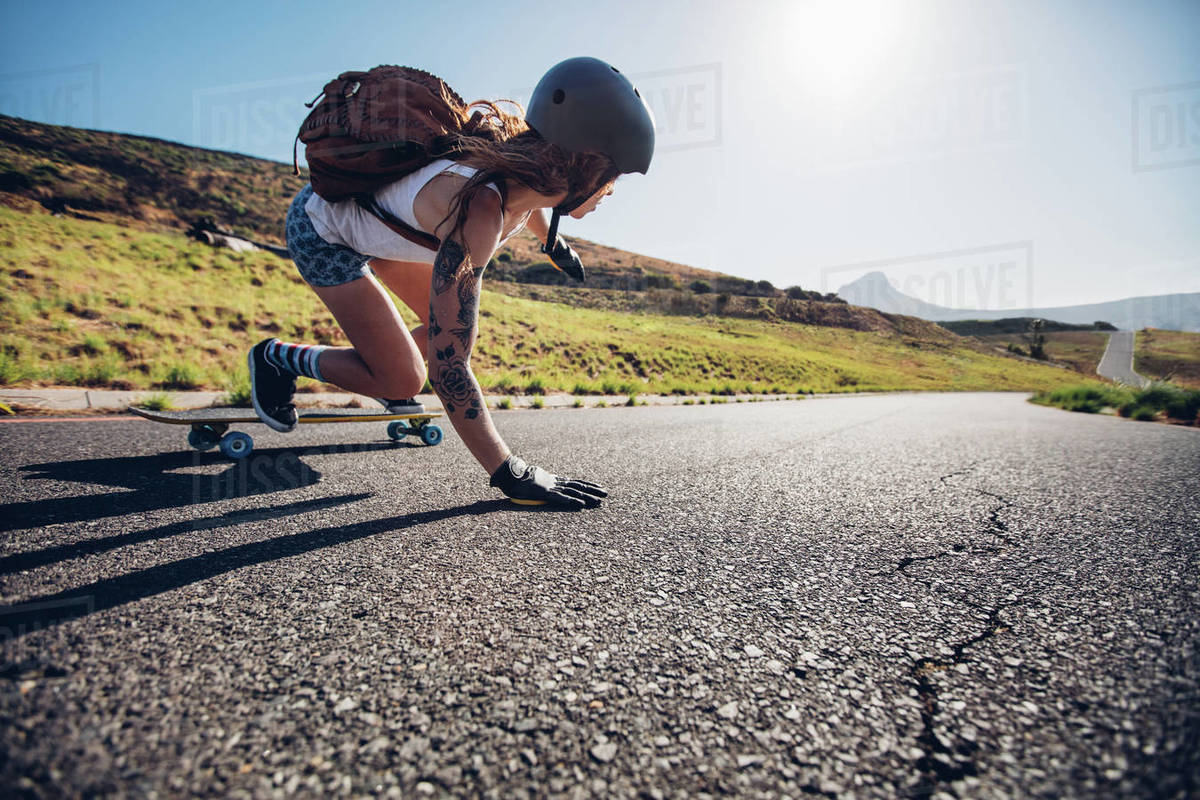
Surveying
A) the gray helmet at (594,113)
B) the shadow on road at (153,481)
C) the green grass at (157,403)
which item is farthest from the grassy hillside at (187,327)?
the gray helmet at (594,113)

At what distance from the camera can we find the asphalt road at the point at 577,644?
67cm

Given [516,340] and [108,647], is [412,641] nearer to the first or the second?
[108,647]

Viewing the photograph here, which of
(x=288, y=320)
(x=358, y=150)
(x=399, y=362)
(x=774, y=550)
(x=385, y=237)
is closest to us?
(x=774, y=550)

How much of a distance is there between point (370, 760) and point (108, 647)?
23.7 inches

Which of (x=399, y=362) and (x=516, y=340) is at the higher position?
(x=516, y=340)

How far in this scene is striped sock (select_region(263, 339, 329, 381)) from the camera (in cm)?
244

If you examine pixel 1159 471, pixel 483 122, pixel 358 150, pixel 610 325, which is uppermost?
pixel 610 325

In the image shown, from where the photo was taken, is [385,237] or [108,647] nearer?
[108,647]

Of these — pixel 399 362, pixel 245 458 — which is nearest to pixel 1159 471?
pixel 399 362

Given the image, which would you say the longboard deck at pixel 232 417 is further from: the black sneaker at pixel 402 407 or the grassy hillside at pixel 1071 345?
the grassy hillside at pixel 1071 345

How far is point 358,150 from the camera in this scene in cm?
184

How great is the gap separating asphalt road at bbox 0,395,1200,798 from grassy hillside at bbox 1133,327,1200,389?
60900 mm

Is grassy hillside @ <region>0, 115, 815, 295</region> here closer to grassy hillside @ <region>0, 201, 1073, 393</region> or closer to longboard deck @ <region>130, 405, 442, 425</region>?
grassy hillside @ <region>0, 201, 1073, 393</region>

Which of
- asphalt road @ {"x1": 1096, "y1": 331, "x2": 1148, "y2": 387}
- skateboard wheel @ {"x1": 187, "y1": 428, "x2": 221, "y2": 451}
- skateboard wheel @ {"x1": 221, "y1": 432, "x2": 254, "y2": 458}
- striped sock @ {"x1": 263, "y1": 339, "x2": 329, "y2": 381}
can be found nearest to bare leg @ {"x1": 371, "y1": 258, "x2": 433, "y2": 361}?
striped sock @ {"x1": 263, "y1": 339, "x2": 329, "y2": 381}
